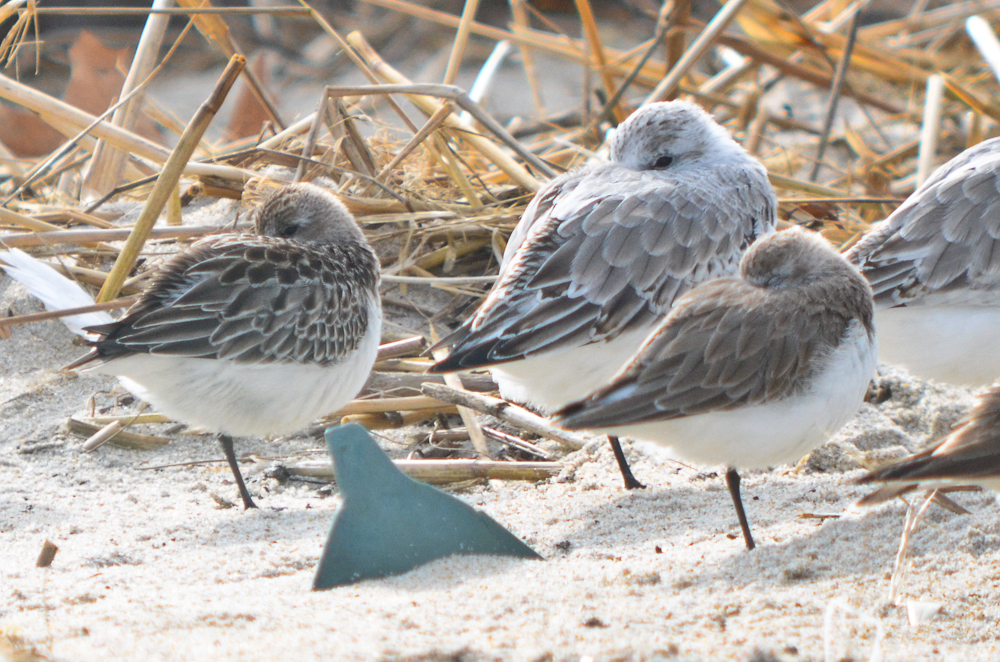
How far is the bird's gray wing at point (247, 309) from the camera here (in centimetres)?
311

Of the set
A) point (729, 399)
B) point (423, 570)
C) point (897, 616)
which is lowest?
point (423, 570)

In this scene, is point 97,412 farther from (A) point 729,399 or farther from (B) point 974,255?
(B) point 974,255

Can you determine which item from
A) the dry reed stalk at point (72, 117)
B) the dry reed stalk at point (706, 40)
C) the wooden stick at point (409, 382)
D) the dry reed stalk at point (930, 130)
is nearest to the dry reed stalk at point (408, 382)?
the wooden stick at point (409, 382)

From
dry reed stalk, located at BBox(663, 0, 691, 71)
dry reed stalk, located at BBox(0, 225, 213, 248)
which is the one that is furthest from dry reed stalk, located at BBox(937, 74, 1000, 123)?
dry reed stalk, located at BBox(0, 225, 213, 248)

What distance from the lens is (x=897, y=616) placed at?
2.23 m

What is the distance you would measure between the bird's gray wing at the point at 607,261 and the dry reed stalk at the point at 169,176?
1139mm

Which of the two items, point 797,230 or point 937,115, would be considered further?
point 937,115

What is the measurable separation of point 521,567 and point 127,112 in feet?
9.99

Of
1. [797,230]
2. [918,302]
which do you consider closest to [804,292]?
[797,230]

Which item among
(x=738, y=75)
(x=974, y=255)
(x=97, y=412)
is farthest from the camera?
(x=738, y=75)

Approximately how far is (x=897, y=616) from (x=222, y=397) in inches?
79.8

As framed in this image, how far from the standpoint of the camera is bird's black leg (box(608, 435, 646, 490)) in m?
3.36

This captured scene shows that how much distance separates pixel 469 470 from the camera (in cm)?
338

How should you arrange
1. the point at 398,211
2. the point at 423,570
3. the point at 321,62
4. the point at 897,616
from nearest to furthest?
the point at 897,616 → the point at 423,570 → the point at 398,211 → the point at 321,62
